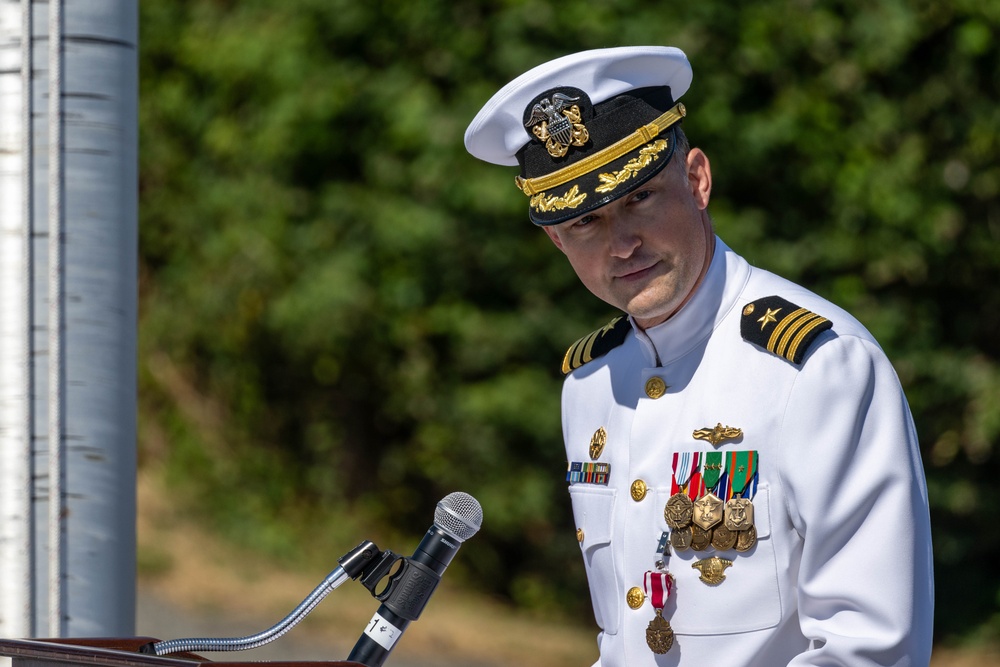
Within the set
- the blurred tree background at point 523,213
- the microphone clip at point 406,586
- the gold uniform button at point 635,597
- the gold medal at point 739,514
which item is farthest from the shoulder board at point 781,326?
the blurred tree background at point 523,213

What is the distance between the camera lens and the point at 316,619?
20.6ft

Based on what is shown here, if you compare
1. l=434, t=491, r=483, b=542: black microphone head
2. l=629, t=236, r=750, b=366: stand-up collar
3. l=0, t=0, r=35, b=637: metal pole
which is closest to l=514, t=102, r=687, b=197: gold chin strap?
l=629, t=236, r=750, b=366: stand-up collar

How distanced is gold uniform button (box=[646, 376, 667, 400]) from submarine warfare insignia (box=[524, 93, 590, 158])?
404mm

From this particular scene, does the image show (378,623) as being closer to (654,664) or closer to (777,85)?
(654,664)

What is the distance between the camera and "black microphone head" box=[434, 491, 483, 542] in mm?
1776

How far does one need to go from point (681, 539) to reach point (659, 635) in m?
0.15

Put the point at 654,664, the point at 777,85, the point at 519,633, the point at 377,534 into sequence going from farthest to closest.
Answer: the point at 377,534
the point at 519,633
the point at 777,85
the point at 654,664

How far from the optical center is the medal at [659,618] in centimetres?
188

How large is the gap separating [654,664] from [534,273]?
4.37m

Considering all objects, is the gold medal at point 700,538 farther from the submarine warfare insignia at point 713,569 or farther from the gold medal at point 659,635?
the gold medal at point 659,635

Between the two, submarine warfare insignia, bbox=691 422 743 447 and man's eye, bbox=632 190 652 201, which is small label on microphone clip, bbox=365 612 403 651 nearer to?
submarine warfare insignia, bbox=691 422 743 447

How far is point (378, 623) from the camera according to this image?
1.70m

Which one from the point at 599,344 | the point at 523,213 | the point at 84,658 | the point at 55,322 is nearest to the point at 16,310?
the point at 55,322

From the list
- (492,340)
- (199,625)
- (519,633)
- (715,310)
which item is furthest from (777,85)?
(715,310)
